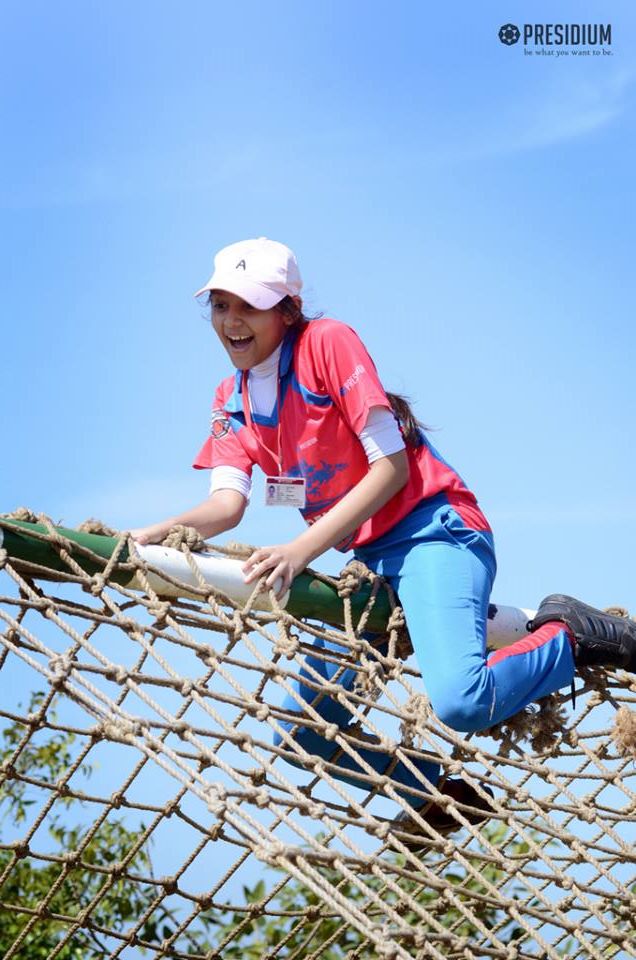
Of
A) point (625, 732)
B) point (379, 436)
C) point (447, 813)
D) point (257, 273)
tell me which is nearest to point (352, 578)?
point (379, 436)

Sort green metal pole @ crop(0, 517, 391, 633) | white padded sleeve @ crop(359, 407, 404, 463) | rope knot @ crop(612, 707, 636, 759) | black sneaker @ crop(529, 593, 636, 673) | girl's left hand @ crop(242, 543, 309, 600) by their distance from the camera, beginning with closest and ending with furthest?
1. green metal pole @ crop(0, 517, 391, 633)
2. girl's left hand @ crop(242, 543, 309, 600)
3. white padded sleeve @ crop(359, 407, 404, 463)
4. black sneaker @ crop(529, 593, 636, 673)
5. rope knot @ crop(612, 707, 636, 759)

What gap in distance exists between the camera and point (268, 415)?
2.97 m

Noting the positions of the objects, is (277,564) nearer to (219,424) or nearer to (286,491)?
(286,491)

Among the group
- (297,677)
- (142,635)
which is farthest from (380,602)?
(142,635)

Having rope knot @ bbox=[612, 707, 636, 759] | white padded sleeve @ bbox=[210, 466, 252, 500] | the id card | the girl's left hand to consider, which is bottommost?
rope knot @ bbox=[612, 707, 636, 759]

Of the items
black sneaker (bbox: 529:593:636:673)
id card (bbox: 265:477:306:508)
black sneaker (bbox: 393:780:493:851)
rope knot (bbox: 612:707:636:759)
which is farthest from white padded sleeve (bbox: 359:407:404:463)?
rope knot (bbox: 612:707:636:759)

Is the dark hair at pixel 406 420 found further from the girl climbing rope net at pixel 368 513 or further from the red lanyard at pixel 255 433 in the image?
the red lanyard at pixel 255 433

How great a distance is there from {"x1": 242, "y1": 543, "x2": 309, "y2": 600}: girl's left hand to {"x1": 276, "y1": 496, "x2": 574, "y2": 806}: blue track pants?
225 millimetres

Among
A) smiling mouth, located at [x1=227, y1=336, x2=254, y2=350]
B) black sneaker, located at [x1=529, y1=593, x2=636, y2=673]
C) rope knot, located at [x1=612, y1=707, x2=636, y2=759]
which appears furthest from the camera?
rope knot, located at [x1=612, y1=707, x2=636, y2=759]

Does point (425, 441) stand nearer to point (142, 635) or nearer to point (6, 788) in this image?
point (142, 635)

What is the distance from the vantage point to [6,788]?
4430 millimetres

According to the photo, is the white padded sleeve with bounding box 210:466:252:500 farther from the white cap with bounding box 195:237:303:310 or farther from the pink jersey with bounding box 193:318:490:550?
the white cap with bounding box 195:237:303:310

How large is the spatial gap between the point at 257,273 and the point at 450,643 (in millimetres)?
815

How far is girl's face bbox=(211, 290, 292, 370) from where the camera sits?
288 cm
